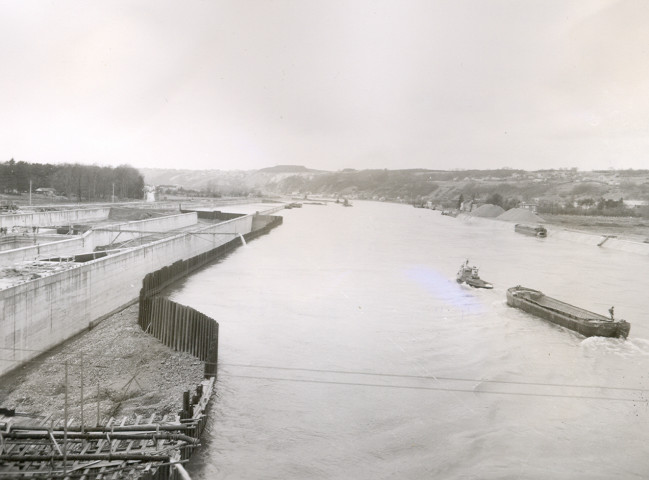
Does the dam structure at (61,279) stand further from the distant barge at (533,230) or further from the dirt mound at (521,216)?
the dirt mound at (521,216)

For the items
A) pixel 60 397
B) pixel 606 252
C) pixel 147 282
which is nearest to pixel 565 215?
pixel 606 252

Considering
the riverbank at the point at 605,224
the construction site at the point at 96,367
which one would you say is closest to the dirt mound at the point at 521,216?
the riverbank at the point at 605,224

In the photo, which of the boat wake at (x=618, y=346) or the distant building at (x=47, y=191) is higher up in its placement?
the distant building at (x=47, y=191)

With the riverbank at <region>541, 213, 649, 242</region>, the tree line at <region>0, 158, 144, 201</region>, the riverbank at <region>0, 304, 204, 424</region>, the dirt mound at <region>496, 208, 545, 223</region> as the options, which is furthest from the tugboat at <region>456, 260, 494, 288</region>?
the dirt mound at <region>496, 208, 545, 223</region>

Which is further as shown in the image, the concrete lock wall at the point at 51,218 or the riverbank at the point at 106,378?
the concrete lock wall at the point at 51,218

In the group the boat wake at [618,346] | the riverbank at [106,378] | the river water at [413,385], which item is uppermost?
the riverbank at [106,378]

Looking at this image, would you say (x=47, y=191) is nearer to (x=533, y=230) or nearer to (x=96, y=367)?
(x=96, y=367)
